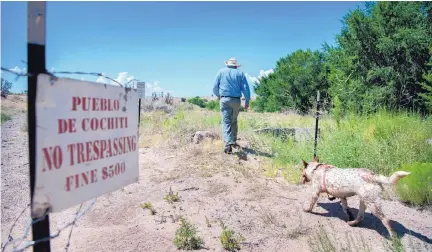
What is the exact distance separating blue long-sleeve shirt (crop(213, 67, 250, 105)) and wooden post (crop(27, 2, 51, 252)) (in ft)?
20.3

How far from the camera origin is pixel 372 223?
4750mm

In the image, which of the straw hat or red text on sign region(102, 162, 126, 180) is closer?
red text on sign region(102, 162, 126, 180)

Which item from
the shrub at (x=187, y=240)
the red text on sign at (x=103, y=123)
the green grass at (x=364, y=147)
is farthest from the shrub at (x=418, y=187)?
the red text on sign at (x=103, y=123)

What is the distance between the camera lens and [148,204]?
499cm

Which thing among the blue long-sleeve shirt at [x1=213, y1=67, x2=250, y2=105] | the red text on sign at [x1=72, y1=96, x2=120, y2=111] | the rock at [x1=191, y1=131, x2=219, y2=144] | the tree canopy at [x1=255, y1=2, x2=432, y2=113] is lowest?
the rock at [x1=191, y1=131, x2=219, y2=144]

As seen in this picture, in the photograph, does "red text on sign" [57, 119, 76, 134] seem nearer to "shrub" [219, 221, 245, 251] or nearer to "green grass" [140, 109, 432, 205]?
"shrub" [219, 221, 245, 251]

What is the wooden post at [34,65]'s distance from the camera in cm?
168

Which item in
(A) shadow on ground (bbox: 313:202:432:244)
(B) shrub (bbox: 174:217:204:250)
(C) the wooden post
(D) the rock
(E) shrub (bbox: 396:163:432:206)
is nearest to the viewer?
(C) the wooden post

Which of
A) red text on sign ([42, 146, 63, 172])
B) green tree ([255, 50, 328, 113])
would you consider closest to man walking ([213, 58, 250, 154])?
red text on sign ([42, 146, 63, 172])

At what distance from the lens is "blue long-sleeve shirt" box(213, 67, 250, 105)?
25.9 feet

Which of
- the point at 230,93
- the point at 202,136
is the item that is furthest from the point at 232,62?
the point at 202,136

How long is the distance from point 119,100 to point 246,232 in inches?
108

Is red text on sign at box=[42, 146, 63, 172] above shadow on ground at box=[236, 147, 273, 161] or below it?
above

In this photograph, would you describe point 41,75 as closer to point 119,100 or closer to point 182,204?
point 119,100
